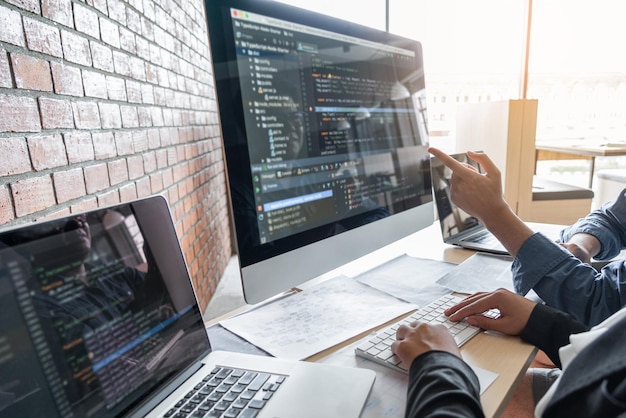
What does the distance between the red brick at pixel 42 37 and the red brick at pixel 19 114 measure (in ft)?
0.42

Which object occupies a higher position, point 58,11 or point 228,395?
point 58,11

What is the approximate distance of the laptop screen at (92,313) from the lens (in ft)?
1.10

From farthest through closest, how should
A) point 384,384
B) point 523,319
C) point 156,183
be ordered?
point 156,183 < point 523,319 < point 384,384

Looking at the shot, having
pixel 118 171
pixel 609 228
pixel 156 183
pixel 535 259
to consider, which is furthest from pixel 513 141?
pixel 118 171

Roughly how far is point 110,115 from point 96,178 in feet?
0.71

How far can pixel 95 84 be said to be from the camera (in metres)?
1.08

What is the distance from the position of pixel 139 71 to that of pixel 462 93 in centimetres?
264

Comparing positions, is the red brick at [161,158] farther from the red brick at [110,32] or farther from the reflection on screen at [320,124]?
the reflection on screen at [320,124]

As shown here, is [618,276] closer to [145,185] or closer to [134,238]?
[134,238]

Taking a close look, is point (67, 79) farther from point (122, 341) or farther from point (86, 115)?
point (122, 341)

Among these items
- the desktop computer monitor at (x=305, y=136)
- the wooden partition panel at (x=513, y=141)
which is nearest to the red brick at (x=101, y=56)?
the desktop computer monitor at (x=305, y=136)

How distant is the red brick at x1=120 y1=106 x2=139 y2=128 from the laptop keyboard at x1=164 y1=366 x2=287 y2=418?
1.01 metres

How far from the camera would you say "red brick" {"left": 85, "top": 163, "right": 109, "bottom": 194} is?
3.34 ft

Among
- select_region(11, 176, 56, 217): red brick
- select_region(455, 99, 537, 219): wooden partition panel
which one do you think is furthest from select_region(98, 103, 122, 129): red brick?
select_region(455, 99, 537, 219): wooden partition panel
